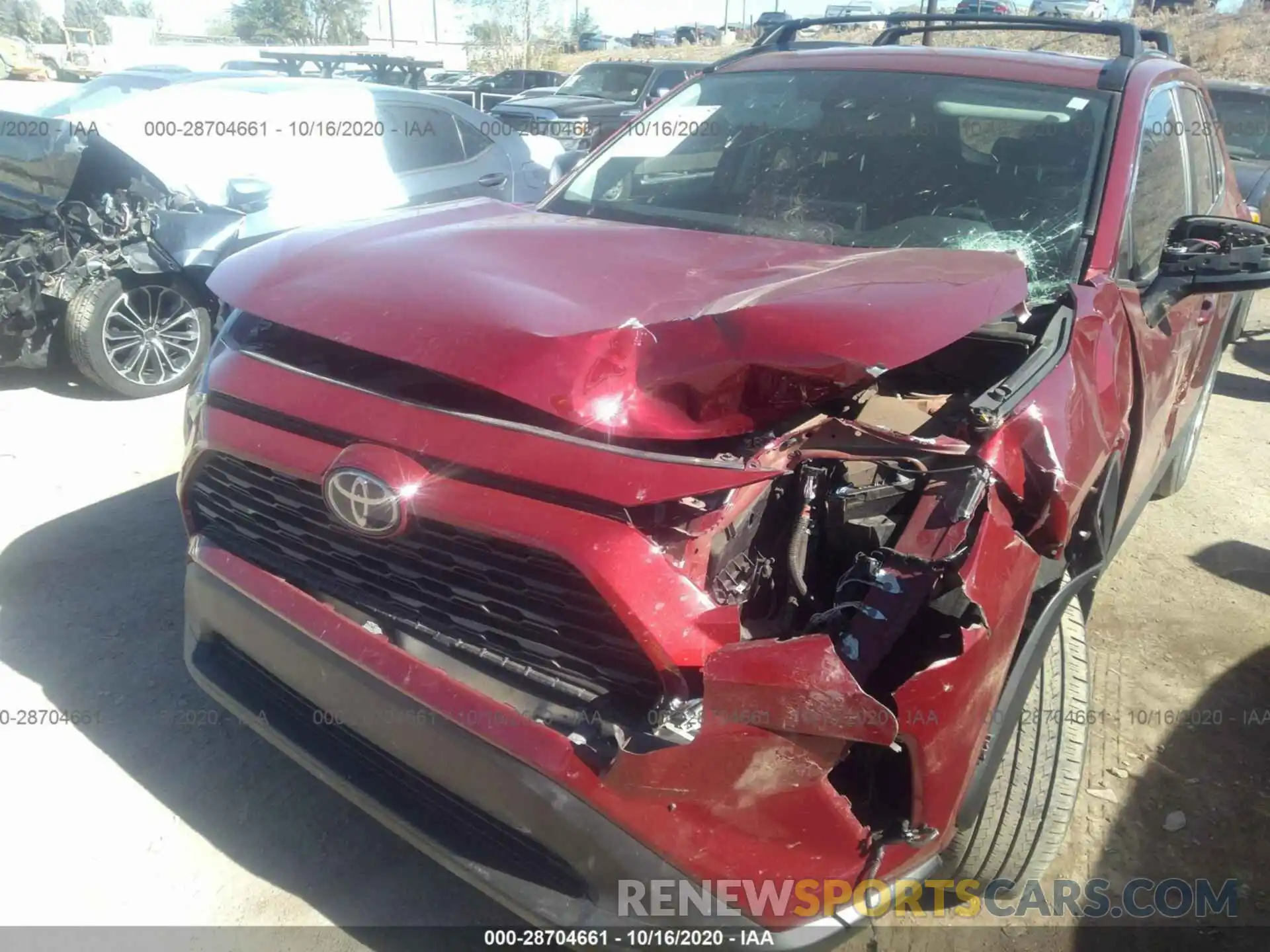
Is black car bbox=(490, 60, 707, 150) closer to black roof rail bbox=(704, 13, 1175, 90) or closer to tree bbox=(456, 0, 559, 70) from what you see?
black roof rail bbox=(704, 13, 1175, 90)

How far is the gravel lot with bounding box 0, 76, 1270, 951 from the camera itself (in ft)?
7.46

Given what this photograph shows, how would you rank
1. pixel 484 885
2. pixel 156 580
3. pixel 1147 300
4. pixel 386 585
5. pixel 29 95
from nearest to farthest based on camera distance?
pixel 484 885
pixel 386 585
pixel 1147 300
pixel 156 580
pixel 29 95

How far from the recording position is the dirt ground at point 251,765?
2270 millimetres

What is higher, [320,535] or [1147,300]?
[1147,300]

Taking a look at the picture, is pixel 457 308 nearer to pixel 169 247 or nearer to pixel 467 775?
pixel 467 775

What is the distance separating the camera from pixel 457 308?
1.93 m

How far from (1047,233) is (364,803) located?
2.26 metres

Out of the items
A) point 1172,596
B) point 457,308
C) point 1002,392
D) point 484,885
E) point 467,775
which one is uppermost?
point 457,308

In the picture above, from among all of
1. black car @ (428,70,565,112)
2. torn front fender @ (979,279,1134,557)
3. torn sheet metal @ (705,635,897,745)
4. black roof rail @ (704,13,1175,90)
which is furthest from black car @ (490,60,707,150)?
torn sheet metal @ (705,635,897,745)

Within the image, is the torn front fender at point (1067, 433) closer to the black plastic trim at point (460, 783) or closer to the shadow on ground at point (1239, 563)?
the black plastic trim at point (460, 783)

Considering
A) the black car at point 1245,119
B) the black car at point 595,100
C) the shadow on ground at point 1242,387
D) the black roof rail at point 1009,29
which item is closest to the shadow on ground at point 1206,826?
the black roof rail at point 1009,29

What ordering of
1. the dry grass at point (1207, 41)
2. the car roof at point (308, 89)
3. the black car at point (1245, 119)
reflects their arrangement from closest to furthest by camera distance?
the car roof at point (308, 89), the black car at point (1245, 119), the dry grass at point (1207, 41)

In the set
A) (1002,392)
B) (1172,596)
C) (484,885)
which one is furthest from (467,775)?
(1172,596)

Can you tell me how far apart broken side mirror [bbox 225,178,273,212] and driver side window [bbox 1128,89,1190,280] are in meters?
4.51
